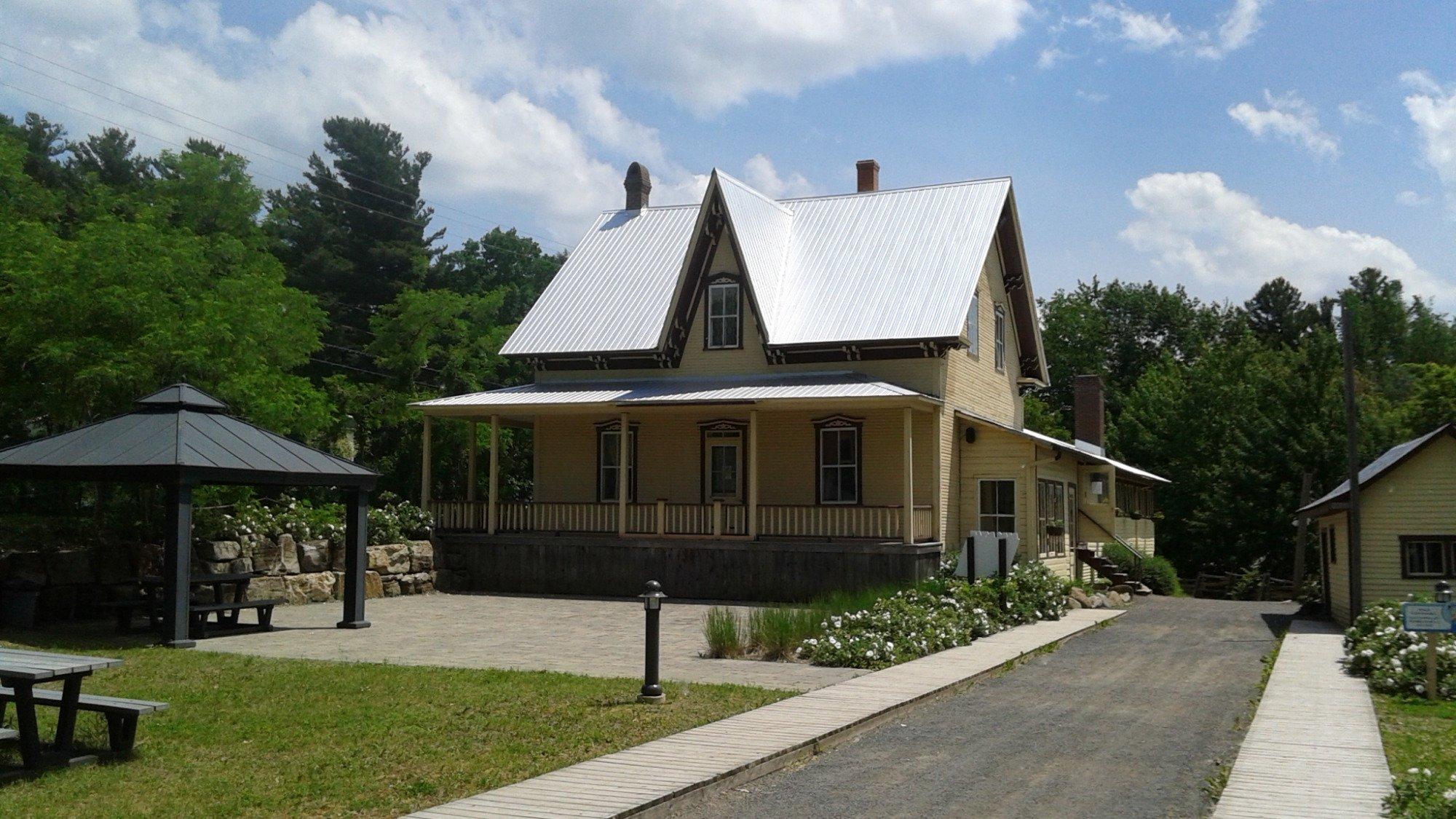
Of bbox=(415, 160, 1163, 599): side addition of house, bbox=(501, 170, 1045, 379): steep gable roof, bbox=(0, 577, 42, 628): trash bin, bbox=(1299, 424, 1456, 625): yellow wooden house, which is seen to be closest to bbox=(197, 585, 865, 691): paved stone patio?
bbox=(415, 160, 1163, 599): side addition of house

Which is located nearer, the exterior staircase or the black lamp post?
the black lamp post

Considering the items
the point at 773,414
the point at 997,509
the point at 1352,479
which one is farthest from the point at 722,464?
the point at 1352,479

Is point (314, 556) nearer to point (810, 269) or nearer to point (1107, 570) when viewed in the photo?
point (810, 269)

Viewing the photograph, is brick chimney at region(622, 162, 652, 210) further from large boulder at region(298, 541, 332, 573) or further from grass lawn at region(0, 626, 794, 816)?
grass lawn at region(0, 626, 794, 816)

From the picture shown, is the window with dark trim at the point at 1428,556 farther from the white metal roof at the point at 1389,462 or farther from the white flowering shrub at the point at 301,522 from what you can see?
the white flowering shrub at the point at 301,522

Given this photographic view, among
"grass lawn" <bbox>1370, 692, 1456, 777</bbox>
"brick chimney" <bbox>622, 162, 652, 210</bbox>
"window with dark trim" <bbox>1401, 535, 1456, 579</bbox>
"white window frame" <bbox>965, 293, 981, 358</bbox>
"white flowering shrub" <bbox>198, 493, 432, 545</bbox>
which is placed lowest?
"grass lawn" <bbox>1370, 692, 1456, 777</bbox>

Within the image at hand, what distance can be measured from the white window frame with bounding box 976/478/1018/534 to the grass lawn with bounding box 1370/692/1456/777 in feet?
48.3

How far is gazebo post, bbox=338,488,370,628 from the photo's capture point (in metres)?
18.2

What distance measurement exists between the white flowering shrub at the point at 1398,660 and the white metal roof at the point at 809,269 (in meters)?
11.5

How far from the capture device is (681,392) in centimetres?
2612

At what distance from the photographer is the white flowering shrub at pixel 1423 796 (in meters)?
6.99

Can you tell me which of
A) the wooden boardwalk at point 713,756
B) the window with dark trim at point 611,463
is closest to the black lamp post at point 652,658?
the wooden boardwalk at point 713,756

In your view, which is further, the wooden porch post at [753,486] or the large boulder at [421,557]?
the large boulder at [421,557]

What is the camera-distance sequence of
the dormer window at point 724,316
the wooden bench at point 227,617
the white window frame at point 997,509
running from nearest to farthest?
the wooden bench at point 227,617 < the white window frame at point 997,509 < the dormer window at point 724,316
